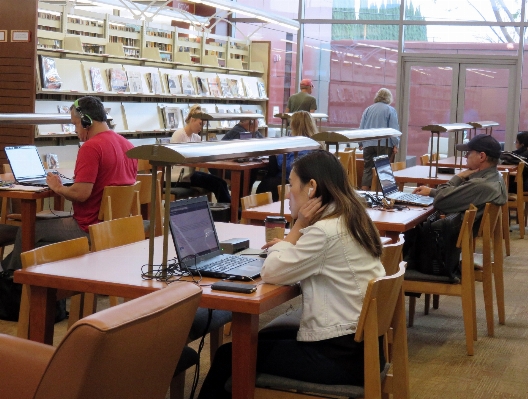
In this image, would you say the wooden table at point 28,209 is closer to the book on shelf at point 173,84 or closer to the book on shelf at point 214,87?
the book on shelf at point 173,84

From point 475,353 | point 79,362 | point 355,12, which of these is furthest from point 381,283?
point 355,12

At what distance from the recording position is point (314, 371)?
260 centimetres

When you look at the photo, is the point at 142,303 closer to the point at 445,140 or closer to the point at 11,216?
the point at 11,216

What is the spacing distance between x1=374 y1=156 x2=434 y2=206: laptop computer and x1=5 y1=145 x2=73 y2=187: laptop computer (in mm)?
2092

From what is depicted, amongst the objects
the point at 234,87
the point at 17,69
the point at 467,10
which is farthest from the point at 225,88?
the point at 17,69

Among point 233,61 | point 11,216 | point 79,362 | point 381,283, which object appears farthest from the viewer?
point 233,61

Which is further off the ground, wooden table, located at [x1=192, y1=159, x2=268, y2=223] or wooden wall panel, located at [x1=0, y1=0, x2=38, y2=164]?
wooden wall panel, located at [x1=0, y1=0, x2=38, y2=164]

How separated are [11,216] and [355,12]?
8.24 meters

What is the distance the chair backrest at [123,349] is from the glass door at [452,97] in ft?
34.0

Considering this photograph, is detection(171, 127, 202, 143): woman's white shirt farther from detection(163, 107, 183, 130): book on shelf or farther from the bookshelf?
detection(163, 107, 183, 130): book on shelf

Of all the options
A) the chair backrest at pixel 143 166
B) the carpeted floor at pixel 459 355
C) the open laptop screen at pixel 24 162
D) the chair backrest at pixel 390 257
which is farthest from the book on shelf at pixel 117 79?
the chair backrest at pixel 390 257

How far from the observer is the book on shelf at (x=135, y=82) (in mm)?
9367

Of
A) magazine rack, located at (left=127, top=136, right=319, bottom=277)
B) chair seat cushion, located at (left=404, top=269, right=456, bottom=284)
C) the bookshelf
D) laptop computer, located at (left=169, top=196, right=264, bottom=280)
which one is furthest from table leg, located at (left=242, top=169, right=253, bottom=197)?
laptop computer, located at (left=169, top=196, right=264, bottom=280)

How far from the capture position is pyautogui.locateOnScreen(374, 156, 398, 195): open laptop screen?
17.6 feet
